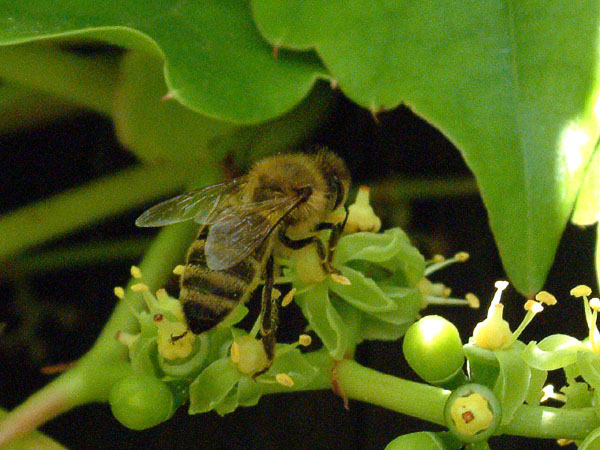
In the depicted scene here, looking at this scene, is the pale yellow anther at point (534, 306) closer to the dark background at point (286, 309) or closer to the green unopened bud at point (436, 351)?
the green unopened bud at point (436, 351)

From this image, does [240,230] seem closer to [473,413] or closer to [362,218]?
[362,218]

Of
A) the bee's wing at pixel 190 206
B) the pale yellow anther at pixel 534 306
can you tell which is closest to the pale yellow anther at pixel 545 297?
the pale yellow anther at pixel 534 306

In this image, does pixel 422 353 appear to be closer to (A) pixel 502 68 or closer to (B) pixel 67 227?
(A) pixel 502 68

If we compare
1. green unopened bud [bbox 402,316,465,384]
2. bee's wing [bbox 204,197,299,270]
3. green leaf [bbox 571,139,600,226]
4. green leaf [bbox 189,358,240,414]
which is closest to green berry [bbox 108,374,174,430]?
green leaf [bbox 189,358,240,414]

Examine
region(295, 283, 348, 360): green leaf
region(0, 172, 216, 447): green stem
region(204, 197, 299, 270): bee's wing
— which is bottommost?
region(0, 172, 216, 447): green stem

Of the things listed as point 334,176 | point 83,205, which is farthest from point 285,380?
point 83,205

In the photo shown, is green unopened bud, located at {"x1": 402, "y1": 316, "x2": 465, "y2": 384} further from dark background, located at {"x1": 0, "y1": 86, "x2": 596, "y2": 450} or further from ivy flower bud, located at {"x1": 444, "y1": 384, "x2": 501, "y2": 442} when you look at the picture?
dark background, located at {"x1": 0, "y1": 86, "x2": 596, "y2": 450}

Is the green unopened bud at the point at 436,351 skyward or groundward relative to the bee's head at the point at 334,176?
groundward
